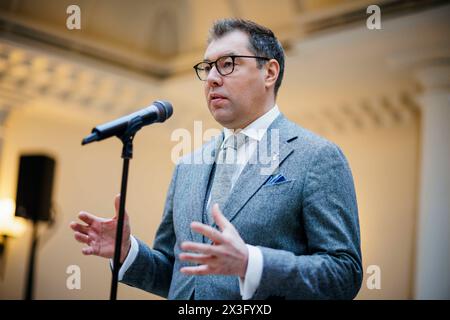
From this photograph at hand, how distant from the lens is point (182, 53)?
7875 millimetres

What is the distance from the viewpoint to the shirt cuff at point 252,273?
1840mm

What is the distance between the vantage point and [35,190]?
5801 millimetres

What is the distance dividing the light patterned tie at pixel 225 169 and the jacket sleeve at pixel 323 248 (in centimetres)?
31

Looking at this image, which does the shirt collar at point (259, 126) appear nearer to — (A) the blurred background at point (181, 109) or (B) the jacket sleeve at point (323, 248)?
(B) the jacket sleeve at point (323, 248)

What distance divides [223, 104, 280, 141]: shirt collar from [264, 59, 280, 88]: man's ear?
108 mm

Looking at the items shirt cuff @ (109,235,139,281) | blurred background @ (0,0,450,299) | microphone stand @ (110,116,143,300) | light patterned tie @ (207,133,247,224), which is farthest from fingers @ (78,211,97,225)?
blurred background @ (0,0,450,299)

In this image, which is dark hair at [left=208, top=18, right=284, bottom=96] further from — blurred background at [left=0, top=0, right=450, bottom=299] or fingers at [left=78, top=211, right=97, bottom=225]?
blurred background at [left=0, top=0, right=450, bottom=299]

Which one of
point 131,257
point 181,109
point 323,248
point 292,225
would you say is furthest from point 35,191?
point 323,248

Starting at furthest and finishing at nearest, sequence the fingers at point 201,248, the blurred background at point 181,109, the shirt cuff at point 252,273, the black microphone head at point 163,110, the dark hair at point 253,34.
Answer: the blurred background at point 181,109 < the dark hair at point 253,34 < the black microphone head at point 163,110 < the shirt cuff at point 252,273 < the fingers at point 201,248

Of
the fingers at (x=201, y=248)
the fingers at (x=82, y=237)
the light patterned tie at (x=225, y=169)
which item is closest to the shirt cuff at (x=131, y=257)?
the fingers at (x=82, y=237)

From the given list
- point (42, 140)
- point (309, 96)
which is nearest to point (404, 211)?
point (309, 96)

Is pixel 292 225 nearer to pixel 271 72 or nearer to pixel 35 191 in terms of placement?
pixel 271 72

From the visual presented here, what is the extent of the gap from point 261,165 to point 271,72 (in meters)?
0.42
